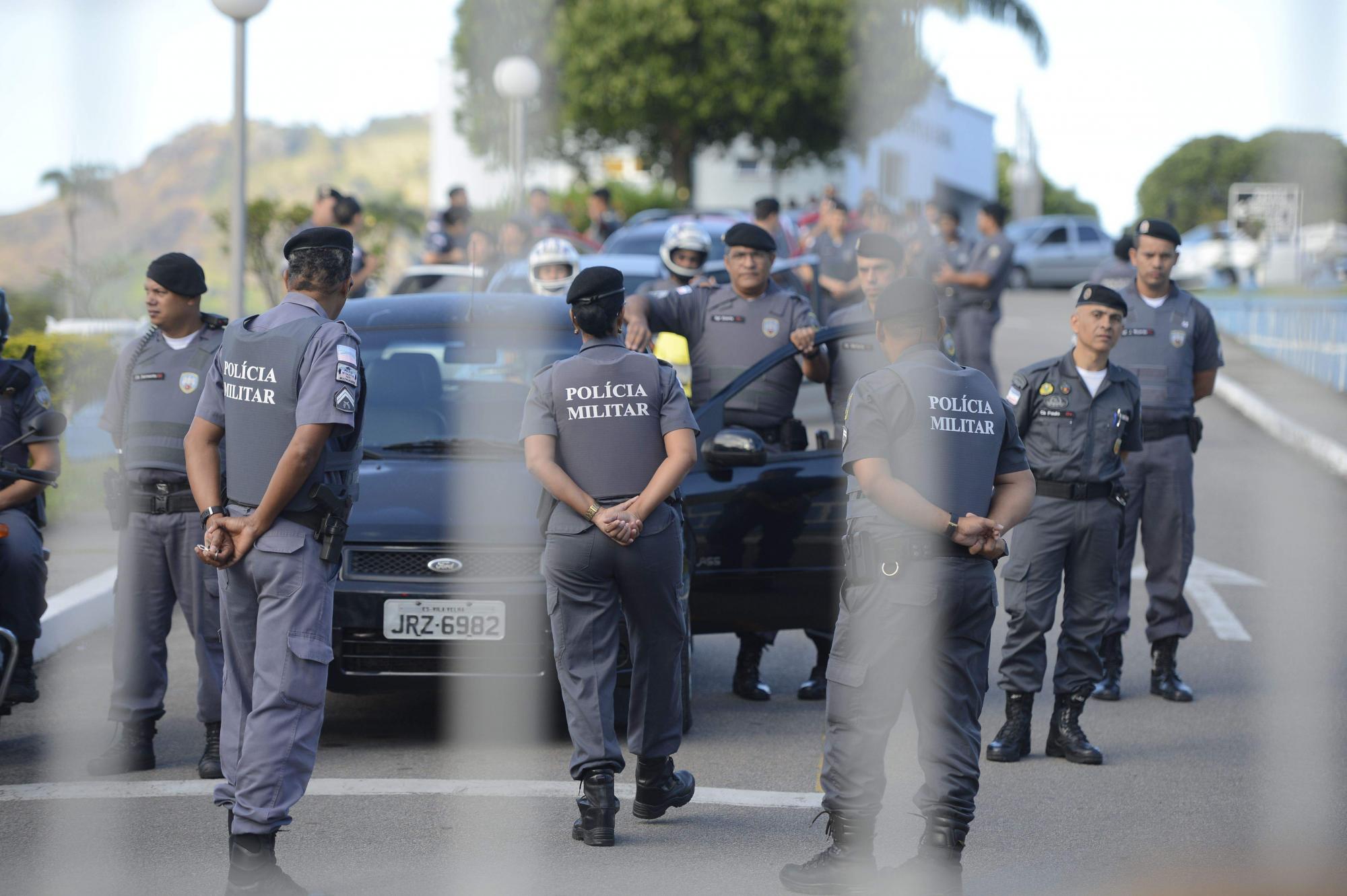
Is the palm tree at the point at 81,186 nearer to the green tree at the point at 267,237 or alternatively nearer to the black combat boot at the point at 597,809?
the black combat boot at the point at 597,809

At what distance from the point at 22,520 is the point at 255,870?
2.01 m

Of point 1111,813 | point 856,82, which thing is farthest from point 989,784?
point 856,82

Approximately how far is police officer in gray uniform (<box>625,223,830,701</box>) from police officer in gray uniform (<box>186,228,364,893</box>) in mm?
2361

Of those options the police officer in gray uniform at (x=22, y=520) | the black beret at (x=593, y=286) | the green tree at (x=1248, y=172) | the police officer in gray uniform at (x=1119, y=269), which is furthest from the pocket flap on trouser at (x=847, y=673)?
the police officer in gray uniform at (x=1119, y=269)

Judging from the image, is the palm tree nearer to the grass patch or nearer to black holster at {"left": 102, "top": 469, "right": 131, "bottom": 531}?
black holster at {"left": 102, "top": 469, "right": 131, "bottom": 531}

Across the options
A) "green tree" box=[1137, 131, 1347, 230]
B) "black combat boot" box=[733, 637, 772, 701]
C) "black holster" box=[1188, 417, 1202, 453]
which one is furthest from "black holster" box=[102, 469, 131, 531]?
"black holster" box=[1188, 417, 1202, 453]

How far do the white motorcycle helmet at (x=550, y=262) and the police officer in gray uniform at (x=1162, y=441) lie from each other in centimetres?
307

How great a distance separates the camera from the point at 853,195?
3.46 meters

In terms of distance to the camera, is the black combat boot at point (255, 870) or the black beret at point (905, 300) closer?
the black combat boot at point (255, 870)

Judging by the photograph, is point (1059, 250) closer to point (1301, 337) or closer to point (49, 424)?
point (1301, 337)

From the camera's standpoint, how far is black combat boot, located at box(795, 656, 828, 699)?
637 centimetres

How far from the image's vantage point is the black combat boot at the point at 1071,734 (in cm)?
546

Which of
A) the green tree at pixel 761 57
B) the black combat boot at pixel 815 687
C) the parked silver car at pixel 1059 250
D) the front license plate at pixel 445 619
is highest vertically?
the parked silver car at pixel 1059 250

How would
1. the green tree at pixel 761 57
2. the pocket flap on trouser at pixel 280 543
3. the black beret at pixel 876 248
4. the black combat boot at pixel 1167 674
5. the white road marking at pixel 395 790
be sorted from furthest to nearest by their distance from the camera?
the black combat boot at pixel 1167 674, the black beret at pixel 876 248, the white road marking at pixel 395 790, the pocket flap on trouser at pixel 280 543, the green tree at pixel 761 57
